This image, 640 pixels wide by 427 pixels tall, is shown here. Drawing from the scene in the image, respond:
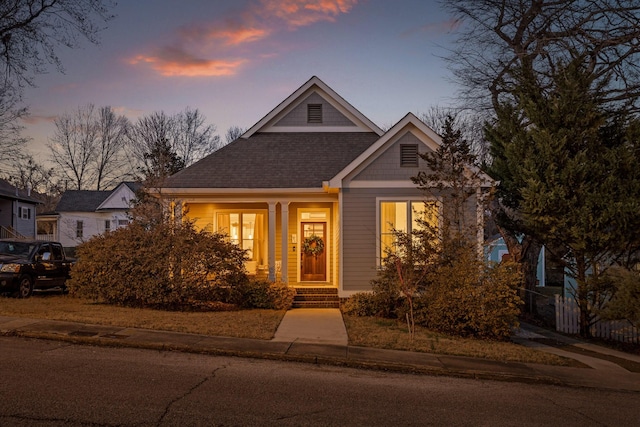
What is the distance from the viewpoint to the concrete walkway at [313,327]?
10359 mm

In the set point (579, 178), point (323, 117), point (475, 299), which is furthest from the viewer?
point (323, 117)

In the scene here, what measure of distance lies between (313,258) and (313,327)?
556 centimetres

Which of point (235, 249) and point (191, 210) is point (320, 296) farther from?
→ point (191, 210)

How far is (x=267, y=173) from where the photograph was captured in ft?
53.7

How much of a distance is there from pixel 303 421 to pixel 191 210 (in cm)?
1253

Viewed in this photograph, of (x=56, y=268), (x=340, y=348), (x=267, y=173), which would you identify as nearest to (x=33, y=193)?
(x=56, y=268)

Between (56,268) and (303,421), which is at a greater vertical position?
(56,268)

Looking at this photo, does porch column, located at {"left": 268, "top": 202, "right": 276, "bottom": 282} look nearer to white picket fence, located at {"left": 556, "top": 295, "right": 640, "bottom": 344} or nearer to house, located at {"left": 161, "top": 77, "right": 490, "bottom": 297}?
house, located at {"left": 161, "top": 77, "right": 490, "bottom": 297}

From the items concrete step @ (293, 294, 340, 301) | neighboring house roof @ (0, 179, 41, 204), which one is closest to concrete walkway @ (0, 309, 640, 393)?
concrete step @ (293, 294, 340, 301)

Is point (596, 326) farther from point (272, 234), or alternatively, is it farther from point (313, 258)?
point (272, 234)

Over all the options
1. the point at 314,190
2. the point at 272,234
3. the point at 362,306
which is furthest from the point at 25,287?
the point at 362,306

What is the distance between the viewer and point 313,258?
17234 millimetres

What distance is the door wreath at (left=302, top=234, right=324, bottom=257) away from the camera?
17.1m

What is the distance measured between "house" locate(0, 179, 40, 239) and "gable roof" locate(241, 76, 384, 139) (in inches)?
824
